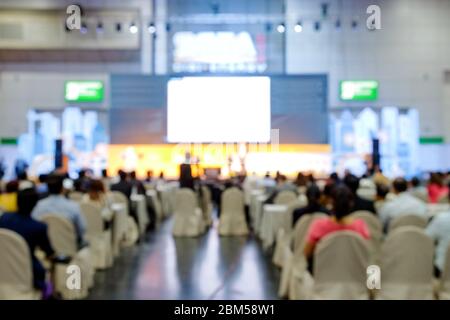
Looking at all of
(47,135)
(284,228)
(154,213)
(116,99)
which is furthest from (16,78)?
Answer: (284,228)

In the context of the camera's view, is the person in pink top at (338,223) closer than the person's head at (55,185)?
Yes

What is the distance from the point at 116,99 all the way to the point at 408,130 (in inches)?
365

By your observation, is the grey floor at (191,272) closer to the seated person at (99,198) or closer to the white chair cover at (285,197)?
the seated person at (99,198)

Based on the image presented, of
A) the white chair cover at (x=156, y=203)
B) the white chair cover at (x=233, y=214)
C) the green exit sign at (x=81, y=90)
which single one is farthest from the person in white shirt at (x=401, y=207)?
the green exit sign at (x=81, y=90)

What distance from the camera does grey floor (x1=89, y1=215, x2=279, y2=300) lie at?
468cm

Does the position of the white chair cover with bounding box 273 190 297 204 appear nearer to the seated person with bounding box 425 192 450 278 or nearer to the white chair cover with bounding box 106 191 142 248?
the white chair cover with bounding box 106 191 142 248

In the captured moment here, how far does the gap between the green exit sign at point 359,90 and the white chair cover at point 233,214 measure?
938cm

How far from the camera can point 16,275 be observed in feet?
10.1

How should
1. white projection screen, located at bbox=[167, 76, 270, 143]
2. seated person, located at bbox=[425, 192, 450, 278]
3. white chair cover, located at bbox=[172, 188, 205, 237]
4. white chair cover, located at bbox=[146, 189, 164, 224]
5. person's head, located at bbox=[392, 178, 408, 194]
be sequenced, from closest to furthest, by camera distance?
seated person, located at bbox=[425, 192, 450, 278], person's head, located at bbox=[392, 178, 408, 194], white projection screen, located at bbox=[167, 76, 270, 143], white chair cover, located at bbox=[172, 188, 205, 237], white chair cover, located at bbox=[146, 189, 164, 224]

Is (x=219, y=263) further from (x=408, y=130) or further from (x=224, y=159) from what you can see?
(x=408, y=130)

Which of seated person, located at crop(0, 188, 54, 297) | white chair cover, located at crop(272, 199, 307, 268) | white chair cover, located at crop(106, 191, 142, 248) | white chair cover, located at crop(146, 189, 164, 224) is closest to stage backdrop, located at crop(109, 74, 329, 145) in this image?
white chair cover, located at crop(146, 189, 164, 224)

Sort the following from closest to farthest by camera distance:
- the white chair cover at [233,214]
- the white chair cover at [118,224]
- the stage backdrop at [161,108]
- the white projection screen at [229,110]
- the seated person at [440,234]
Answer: the seated person at [440,234]
the white chair cover at [118,224]
the white projection screen at [229,110]
the white chair cover at [233,214]
the stage backdrop at [161,108]

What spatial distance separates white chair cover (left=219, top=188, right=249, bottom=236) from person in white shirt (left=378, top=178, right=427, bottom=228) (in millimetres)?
4084

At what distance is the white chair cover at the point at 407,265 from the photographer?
315cm
